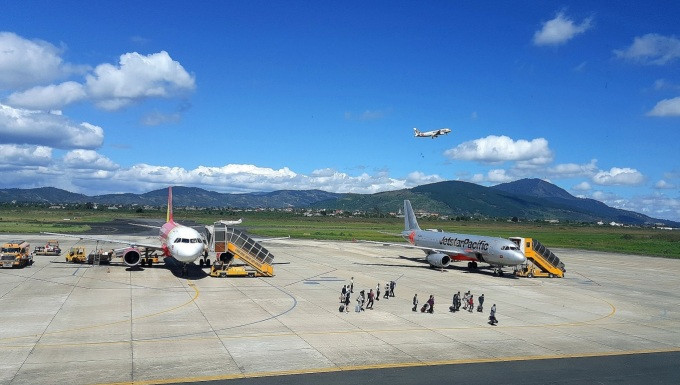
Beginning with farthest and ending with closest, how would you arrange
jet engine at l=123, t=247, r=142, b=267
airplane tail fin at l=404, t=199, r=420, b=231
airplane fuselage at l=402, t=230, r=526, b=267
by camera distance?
airplane tail fin at l=404, t=199, r=420, b=231, airplane fuselage at l=402, t=230, r=526, b=267, jet engine at l=123, t=247, r=142, b=267

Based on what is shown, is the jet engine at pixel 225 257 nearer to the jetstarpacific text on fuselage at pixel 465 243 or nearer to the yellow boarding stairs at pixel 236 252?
the yellow boarding stairs at pixel 236 252

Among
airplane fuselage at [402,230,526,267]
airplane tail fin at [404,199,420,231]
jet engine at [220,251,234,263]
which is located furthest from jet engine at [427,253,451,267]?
jet engine at [220,251,234,263]

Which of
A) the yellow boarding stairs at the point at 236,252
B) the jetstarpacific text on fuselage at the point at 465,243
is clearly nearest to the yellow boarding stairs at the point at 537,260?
the jetstarpacific text on fuselage at the point at 465,243

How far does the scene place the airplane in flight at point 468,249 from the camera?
56.2 m

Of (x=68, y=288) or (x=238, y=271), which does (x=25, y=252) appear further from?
(x=238, y=271)

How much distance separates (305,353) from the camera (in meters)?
24.2

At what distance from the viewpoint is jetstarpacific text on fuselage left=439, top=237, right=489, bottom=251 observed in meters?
59.3

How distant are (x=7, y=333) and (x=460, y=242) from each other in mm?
49523

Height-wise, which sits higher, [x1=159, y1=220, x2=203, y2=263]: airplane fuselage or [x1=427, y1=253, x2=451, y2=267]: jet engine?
[x1=159, y1=220, x2=203, y2=263]: airplane fuselage

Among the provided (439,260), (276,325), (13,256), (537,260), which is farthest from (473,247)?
(13,256)

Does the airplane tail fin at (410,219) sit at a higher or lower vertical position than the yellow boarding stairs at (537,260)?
higher

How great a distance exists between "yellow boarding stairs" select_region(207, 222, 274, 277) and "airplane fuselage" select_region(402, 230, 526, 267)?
25300 millimetres

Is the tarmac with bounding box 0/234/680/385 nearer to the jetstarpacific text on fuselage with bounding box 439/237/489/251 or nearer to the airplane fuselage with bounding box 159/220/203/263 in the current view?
the airplane fuselage with bounding box 159/220/203/263

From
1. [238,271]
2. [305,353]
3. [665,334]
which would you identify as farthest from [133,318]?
[665,334]
